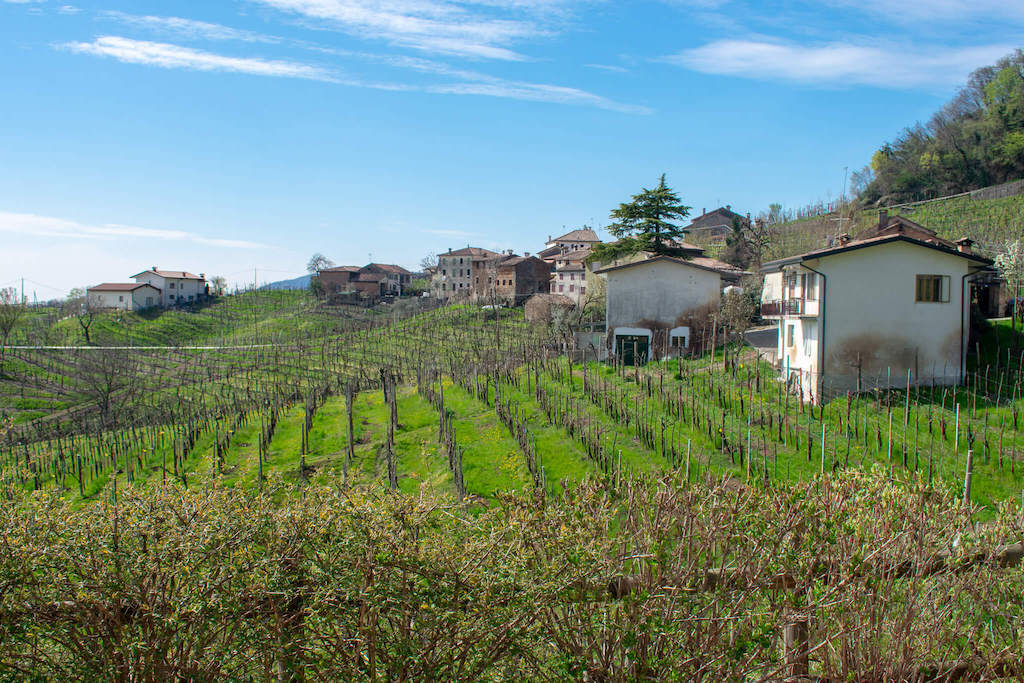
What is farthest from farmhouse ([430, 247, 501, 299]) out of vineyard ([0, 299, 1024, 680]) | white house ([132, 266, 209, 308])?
vineyard ([0, 299, 1024, 680])

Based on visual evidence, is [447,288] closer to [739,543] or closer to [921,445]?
[921,445]

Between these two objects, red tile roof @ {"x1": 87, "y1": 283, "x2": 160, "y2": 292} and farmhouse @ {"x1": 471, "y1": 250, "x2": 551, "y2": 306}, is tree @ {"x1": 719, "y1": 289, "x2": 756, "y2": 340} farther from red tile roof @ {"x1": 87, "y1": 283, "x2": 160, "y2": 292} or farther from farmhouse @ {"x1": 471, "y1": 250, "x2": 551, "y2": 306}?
red tile roof @ {"x1": 87, "y1": 283, "x2": 160, "y2": 292}

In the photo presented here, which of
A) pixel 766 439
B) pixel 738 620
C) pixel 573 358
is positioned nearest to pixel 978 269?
pixel 766 439

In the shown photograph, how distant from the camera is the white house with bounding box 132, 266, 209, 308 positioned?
78.9 meters

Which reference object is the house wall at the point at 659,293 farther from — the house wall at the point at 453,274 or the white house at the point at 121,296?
the white house at the point at 121,296

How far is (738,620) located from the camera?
Answer: 9547mm

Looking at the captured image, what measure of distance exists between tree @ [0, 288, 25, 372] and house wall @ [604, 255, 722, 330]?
40.1 meters

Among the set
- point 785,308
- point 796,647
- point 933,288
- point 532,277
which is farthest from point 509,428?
point 532,277

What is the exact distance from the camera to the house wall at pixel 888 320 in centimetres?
2580

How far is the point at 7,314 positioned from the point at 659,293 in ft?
164

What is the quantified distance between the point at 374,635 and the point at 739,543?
520 centimetres

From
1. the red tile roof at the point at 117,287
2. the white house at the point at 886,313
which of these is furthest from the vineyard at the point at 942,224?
the red tile roof at the point at 117,287

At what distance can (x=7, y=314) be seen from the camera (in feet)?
182

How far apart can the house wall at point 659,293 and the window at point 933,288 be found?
1224 cm
